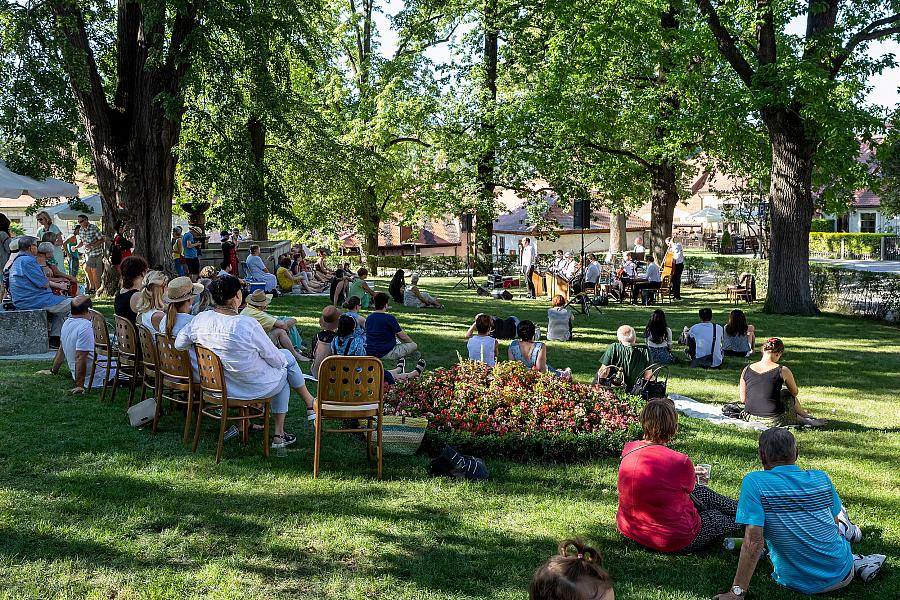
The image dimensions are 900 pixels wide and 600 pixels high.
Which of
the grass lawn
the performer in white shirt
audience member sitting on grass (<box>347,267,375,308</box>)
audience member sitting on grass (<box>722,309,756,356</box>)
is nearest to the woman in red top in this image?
the grass lawn

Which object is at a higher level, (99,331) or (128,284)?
(128,284)

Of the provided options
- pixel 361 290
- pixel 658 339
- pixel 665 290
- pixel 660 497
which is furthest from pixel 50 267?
pixel 665 290

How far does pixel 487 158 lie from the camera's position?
3119 centimetres

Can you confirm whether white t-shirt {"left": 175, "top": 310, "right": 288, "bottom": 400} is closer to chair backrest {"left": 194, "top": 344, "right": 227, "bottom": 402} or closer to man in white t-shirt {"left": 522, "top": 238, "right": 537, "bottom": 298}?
chair backrest {"left": 194, "top": 344, "right": 227, "bottom": 402}

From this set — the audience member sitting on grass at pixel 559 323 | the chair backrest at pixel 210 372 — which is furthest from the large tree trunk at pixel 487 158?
the chair backrest at pixel 210 372

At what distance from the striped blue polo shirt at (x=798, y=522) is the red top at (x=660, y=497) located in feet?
1.63

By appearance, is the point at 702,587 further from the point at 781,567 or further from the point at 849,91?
the point at 849,91

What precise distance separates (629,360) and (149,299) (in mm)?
5442

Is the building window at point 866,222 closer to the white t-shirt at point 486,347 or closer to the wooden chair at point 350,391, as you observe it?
the white t-shirt at point 486,347

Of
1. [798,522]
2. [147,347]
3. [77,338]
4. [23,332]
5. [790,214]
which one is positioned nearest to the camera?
[798,522]

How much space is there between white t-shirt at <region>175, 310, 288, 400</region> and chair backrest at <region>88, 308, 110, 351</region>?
7.28 ft

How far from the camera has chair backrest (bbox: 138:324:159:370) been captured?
24.2 ft

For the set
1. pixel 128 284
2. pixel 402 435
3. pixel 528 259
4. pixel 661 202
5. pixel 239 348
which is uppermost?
pixel 661 202

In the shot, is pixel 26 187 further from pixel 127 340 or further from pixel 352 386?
pixel 352 386
